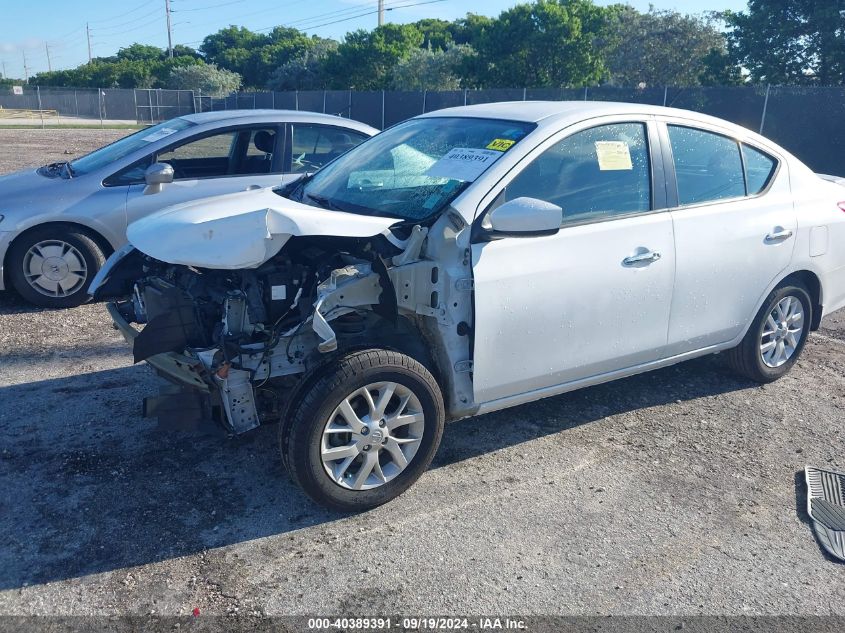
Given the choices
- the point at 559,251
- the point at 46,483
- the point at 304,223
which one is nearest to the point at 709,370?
the point at 559,251

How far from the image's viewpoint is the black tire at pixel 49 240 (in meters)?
6.02

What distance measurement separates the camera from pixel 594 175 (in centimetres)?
398

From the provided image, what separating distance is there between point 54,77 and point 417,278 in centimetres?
11331

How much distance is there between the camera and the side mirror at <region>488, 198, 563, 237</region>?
3396 mm

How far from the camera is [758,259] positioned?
14.8ft

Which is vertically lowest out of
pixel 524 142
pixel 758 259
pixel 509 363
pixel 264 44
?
pixel 509 363

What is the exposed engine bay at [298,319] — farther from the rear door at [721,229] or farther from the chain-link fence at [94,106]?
the chain-link fence at [94,106]

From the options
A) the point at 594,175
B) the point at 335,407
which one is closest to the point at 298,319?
the point at 335,407

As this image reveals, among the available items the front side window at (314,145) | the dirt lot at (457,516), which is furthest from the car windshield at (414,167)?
the front side window at (314,145)

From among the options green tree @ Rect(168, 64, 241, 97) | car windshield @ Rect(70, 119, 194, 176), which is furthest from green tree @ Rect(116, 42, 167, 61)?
car windshield @ Rect(70, 119, 194, 176)

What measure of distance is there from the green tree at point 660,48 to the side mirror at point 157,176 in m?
33.6

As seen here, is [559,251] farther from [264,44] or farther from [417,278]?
[264,44]

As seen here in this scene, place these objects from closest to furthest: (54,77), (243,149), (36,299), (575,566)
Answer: (575,566), (36,299), (243,149), (54,77)

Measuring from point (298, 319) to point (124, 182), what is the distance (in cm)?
363
